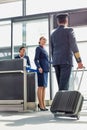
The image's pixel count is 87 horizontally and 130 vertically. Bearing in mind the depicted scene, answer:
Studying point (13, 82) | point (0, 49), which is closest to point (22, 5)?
point (0, 49)

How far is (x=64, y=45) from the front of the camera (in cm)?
371

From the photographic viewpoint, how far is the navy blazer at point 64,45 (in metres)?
3.64

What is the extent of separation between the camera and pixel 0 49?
7.24m

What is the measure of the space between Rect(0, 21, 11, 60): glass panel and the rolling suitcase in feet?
12.5

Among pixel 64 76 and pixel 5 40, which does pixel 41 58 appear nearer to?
pixel 64 76

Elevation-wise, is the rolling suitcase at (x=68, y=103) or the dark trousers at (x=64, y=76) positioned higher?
the dark trousers at (x=64, y=76)

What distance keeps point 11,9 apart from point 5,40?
833 mm

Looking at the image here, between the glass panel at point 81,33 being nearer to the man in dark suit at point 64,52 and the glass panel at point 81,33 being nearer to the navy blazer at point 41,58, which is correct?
the navy blazer at point 41,58

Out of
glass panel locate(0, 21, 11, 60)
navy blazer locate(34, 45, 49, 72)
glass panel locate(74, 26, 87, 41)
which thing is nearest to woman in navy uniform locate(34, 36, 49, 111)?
navy blazer locate(34, 45, 49, 72)

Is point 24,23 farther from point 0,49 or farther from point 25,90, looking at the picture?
point 25,90

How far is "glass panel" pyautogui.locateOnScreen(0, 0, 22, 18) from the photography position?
23.9ft

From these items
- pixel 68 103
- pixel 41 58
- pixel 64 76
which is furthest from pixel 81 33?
pixel 68 103

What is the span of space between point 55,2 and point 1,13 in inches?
55.9

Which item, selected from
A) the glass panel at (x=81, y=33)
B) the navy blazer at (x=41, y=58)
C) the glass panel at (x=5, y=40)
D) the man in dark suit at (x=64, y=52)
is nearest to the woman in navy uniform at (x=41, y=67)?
the navy blazer at (x=41, y=58)
